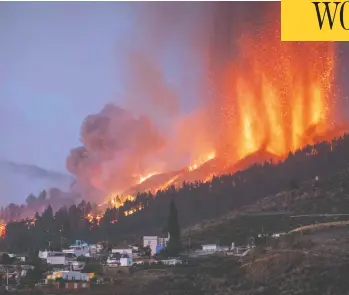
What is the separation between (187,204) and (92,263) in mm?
18492

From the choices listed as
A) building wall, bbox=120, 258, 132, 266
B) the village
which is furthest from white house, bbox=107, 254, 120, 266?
building wall, bbox=120, 258, 132, 266

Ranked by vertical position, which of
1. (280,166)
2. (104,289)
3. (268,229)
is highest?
(280,166)

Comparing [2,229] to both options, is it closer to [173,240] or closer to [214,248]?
[173,240]

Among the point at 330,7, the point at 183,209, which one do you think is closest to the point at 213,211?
the point at 183,209

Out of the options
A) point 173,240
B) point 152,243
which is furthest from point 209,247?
point 152,243

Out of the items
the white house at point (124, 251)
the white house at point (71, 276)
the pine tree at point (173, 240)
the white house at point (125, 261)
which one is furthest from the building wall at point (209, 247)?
the white house at point (71, 276)

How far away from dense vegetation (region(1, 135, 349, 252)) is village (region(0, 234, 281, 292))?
29.4 feet

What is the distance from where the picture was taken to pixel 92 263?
25641 mm

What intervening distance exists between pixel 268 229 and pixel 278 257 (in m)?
9.76

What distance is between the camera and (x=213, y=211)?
42.0 meters

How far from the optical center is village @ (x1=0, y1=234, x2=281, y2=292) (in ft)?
68.6

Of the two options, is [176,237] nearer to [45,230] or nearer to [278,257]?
[278,257]

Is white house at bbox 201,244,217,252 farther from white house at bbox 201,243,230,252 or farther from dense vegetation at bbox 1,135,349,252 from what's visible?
dense vegetation at bbox 1,135,349,252

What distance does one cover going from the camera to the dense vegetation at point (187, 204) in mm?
41094
